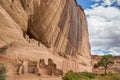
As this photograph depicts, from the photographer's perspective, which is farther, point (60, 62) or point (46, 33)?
point (60, 62)

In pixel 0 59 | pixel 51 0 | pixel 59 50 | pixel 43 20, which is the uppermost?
pixel 51 0

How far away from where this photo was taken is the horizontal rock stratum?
91.5 ft

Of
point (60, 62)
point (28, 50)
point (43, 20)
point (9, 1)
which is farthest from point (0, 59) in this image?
point (60, 62)

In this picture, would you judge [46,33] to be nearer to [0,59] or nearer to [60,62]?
[60,62]

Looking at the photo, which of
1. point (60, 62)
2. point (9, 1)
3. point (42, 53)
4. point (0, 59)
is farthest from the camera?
point (60, 62)

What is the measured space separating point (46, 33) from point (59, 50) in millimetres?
5114

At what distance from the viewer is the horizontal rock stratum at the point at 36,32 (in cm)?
2789

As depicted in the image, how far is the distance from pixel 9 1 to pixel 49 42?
28.6 ft

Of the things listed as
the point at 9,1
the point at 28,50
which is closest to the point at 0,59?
the point at 28,50

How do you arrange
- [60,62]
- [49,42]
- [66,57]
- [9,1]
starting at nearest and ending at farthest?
[9,1]
[49,42]
[60,62]
[66,57]

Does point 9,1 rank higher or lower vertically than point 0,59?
higher

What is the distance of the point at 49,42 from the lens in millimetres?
35219

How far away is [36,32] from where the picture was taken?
34625mm

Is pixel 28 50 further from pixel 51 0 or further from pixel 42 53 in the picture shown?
pixel 51 0
